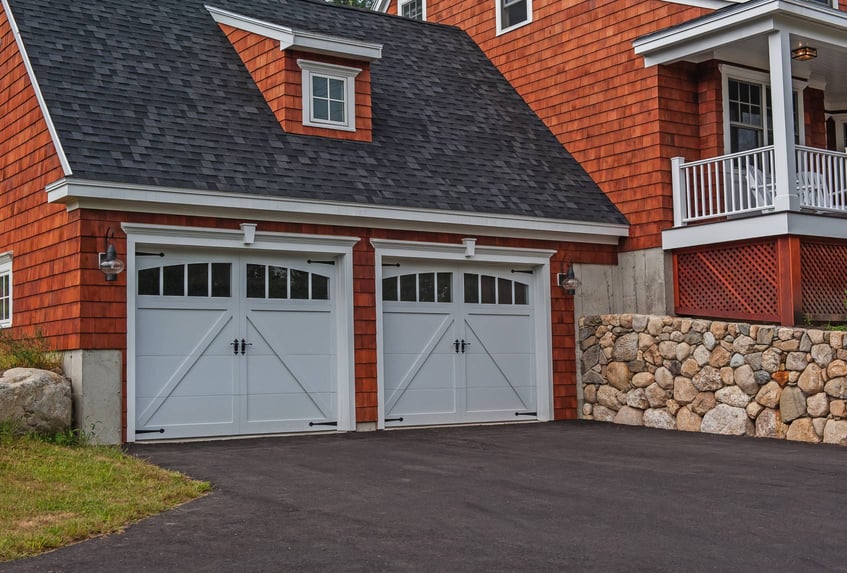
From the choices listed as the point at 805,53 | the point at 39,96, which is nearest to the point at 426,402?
the point at 39,96

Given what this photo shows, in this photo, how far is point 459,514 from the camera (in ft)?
23.2

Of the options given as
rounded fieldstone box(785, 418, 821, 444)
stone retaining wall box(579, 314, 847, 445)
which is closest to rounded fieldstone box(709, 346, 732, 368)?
stone retaining wall box(579, 314, 847, 445)

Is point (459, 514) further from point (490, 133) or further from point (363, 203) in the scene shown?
point (490, 133)

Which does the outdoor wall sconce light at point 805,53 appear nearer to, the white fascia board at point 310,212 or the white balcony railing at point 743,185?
the white balcony railing at point 743,185

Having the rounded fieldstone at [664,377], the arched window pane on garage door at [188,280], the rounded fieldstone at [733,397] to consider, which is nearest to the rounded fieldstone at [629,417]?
the rounded fieldstone at [664,377]

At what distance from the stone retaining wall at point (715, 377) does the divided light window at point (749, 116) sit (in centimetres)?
335

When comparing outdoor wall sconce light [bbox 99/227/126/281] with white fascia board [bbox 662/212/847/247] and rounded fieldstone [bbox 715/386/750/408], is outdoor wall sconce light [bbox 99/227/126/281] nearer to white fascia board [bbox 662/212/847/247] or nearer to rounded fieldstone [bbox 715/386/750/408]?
rounded fieldstone [bbox 715/386/750/408]

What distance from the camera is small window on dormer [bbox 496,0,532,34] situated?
17094 mm

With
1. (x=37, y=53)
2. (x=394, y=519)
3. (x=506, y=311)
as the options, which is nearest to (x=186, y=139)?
(x=37, y=53)

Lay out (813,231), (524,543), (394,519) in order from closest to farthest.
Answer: (524,543) → (394,519) → (813,231)

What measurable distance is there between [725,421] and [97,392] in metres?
7.17

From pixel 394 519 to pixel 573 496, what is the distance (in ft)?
5.15

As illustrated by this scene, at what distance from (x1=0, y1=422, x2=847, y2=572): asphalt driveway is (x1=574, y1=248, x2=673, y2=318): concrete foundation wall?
3.62m

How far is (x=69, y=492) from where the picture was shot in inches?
302
